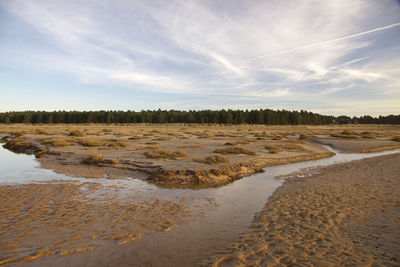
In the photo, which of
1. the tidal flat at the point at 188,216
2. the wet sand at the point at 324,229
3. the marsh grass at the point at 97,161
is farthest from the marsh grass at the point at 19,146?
the wet sand at the point at 324,229

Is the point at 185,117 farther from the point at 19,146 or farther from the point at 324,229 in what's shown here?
the point at 324,229

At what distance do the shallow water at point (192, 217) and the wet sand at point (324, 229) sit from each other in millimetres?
477

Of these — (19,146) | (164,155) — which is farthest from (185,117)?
(164,155)

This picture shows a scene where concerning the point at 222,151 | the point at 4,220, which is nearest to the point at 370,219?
the point at 4,220

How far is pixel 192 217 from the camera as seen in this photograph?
7617 mm

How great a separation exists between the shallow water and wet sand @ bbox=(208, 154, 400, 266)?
0.48 m

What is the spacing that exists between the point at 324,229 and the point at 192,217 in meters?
3.91

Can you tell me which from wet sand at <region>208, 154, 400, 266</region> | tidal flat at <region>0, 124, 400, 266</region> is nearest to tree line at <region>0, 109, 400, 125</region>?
tidal flat at <region>0, 124, 400, 266</region>

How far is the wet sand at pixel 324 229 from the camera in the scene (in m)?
5.01

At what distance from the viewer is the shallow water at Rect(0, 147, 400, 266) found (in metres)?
5.19

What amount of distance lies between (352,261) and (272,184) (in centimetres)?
736

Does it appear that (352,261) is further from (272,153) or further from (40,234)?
(272,153)

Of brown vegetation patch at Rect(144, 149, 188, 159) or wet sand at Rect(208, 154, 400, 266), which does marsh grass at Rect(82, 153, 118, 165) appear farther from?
wet sand at Rect(208, 154, 400, 266)

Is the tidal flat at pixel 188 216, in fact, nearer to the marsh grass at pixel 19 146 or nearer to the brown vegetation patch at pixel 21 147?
the brown vegetation patch at pixel 21 147
